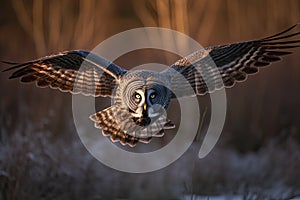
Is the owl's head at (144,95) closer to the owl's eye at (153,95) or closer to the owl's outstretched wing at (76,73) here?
the owl's eye at (153,95)

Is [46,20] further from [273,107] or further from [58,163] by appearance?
[58,163]

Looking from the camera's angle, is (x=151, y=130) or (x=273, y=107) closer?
(x=151, y=130)

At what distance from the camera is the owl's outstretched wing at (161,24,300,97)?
638cm

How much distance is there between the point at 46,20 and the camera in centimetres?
1202

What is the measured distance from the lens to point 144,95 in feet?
21.0

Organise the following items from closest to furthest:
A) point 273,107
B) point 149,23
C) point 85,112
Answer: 1. point 85,112
2. point 273,107
3. point 149,23

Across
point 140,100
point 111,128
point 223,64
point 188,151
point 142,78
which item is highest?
point 223,64

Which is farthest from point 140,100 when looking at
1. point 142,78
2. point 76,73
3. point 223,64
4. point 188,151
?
point 188,151

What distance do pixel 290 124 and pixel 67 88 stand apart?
3349mm

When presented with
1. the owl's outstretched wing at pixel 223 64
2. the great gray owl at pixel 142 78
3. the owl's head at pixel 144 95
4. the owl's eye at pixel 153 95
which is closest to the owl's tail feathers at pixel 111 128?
the great gray owl at pixel 142 78

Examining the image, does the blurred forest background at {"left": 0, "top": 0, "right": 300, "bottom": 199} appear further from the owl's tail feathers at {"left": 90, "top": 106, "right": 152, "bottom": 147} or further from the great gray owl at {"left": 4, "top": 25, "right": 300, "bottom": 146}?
the great gray owl at {"left": 4, "top": 25, "right": 300, "bottom": 146}

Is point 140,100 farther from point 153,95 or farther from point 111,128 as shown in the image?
point 111,128

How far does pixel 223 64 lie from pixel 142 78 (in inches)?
31.1

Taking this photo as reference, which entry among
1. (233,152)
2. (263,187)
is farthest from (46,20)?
(263,187)
